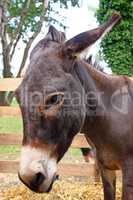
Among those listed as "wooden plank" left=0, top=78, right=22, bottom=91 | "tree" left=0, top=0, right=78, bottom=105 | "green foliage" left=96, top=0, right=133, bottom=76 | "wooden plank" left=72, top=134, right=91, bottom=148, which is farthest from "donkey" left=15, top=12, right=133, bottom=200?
"tree" left=0, top=0, right=78, bottom=105

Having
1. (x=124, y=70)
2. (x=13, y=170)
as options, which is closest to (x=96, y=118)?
(x=13, y=170)

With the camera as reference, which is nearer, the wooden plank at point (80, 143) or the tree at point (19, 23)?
the wooden plank at point (80, 143)

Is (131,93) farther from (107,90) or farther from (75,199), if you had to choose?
(75,199)

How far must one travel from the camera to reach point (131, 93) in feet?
8.75

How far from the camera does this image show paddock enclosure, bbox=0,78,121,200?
4395 mm

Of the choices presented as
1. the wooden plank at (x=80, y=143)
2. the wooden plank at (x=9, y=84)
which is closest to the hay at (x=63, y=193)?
the wooden plank at (x=80, y=143)

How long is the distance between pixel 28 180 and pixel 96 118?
73 centimetres

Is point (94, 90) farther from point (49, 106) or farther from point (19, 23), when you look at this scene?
point (19, 23)

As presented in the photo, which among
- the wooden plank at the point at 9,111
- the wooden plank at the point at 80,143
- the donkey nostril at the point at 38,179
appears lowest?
the wooden plank at the point at 80,143

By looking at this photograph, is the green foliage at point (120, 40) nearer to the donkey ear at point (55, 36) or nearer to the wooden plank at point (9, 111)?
the wooden plank at point (9, 111)

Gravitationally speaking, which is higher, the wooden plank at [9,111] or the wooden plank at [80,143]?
the wooden plank at [9,111]

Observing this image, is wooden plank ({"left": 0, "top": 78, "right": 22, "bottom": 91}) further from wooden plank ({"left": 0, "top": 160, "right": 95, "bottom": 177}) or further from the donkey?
the donkey

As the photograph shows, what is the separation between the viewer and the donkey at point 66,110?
2006mm

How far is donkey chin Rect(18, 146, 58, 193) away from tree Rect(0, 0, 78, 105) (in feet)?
39.9
